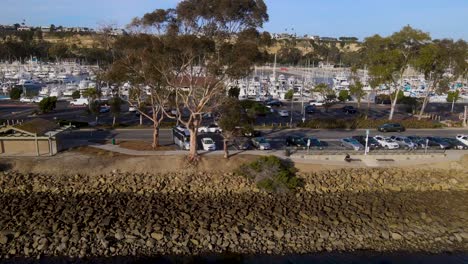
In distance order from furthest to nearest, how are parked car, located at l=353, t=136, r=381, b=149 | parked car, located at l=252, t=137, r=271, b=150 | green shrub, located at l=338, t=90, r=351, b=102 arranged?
1. green shrub, located at l=338, t=90, r=351, b=102
2. parked car, located at l=353, t=136, r=381, b=149
3. parked car, located at l=252, t=137, r=271, b=150

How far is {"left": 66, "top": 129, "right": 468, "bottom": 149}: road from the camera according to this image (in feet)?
142

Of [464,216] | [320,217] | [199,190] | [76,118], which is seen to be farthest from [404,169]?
[76,118]

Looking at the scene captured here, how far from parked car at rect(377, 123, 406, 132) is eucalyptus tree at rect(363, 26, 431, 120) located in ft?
22.6

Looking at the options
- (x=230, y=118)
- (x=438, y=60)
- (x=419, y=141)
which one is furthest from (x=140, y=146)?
(x=438, y=60)

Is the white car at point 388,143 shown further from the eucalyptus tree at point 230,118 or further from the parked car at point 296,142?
the eucalyptus tree at point 230,118

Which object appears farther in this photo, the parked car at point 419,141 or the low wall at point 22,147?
the parked car at point 419,141

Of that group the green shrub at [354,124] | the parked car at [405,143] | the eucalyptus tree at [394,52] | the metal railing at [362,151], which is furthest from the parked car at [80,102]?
the parked car at [405,143]

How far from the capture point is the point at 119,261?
23.4 metres

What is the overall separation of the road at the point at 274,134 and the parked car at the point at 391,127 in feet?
2.26

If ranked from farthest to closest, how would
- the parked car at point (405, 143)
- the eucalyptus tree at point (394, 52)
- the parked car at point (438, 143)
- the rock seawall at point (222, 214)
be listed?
1. the eucalyptus tree at point (394, 52)
2. the parked car at point (438, 143)
3. the parked car at point (405, 143)
4. the rock seawall at point (222, 214)

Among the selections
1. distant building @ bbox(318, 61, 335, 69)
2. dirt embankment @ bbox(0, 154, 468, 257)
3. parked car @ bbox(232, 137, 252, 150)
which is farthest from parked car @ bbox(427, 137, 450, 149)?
distant building @ bbox(318, 61, 335, 69)

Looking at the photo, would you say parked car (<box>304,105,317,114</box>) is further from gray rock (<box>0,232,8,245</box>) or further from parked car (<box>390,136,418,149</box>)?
gray rock (<box>0,232,8,245</box>)

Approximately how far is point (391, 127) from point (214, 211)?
101ft

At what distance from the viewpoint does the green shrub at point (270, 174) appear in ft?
107
